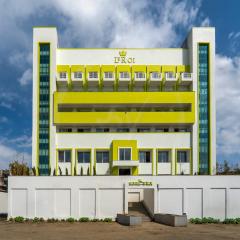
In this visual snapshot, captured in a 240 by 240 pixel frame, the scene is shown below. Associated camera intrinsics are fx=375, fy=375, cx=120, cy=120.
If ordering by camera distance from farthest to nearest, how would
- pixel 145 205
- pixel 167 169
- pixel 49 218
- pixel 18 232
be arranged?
1. pixel 167 169
2. pixel 145 205
3. pixel 49 218
4. pixel 18 232

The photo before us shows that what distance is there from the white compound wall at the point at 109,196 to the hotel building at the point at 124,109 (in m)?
15.5

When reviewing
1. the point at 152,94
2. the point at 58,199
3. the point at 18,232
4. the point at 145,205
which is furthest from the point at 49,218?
the point at 152,94

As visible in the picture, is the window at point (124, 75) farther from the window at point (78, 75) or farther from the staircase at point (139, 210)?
the staircase at point (139, 210)

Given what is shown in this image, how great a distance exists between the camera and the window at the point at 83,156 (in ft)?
206

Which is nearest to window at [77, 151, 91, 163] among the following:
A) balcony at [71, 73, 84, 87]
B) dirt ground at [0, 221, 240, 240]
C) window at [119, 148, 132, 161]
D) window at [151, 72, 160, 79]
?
window at [119, 148, 132, 161]

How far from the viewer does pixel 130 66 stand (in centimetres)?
6688

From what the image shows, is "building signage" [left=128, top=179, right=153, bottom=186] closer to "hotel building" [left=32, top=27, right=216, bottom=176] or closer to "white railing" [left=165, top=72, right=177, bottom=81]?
"hotel building" [left=32, top=27, right=216, bottom=176]

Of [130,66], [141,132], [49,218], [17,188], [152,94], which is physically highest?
[130,66]

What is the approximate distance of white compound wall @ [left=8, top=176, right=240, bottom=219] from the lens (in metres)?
43.8

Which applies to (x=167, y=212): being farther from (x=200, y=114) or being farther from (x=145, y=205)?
(x=200, y=114)

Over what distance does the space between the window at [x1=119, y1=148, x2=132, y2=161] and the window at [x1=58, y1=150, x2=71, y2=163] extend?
8.95 m

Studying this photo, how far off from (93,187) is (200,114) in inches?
1108

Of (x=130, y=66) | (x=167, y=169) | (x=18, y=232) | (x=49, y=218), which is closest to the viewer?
(x=18, y=232)

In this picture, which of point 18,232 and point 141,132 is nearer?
point 18,232
